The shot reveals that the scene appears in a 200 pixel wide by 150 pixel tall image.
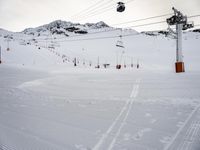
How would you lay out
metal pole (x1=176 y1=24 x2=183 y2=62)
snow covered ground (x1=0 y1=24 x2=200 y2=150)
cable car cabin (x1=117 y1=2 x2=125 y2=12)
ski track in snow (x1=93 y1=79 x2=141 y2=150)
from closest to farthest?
ski track in snow (x1=93 y1=79 x2=141 y2=150) → snow covered ground (x1=0 y1=24 x2=200 y2=150) → cable car cabin (x1=117 y1=2 x2=125 y2=12) → metal pole (x1=176 y1=24 x2=183 y2=62)

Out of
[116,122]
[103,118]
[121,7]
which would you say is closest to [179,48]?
[121,7]

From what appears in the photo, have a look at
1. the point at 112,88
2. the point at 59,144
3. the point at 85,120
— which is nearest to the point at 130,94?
the point at 112,88

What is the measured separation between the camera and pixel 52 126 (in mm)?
7309

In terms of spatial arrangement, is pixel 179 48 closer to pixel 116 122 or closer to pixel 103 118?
pixel 103 118

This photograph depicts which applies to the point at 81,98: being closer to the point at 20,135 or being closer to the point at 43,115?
the point at 43,115

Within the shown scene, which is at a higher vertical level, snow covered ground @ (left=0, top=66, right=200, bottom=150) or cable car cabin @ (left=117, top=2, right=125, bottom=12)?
cable car cabin @ (left=117, top=2, right=125, bottom=12)

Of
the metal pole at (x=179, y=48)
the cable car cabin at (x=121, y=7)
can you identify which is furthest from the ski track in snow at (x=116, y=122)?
the metal pole at (x=179, y=48)

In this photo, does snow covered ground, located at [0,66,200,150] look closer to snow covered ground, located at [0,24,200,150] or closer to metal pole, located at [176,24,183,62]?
snow covered ground, located at [0,24,200,150]

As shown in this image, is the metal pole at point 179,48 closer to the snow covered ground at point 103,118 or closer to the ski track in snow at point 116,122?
the snow covered ground at point 103,118

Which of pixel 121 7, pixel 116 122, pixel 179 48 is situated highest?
pixel 121 7

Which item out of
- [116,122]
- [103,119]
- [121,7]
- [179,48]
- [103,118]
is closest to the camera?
[116,122]

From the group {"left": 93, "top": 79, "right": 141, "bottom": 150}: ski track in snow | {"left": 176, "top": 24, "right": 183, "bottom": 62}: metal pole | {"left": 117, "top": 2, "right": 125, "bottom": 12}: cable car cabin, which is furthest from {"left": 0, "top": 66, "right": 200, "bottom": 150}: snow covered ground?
{"left": 176, "top": 24, "right": 183, "bottom": 62}: metal pole

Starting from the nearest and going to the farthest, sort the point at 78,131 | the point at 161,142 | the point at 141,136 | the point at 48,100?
the point at 161,142 → the point at 141,136 → the point at 78,131 → the point at 48,100

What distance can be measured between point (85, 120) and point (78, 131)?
3.19ft
